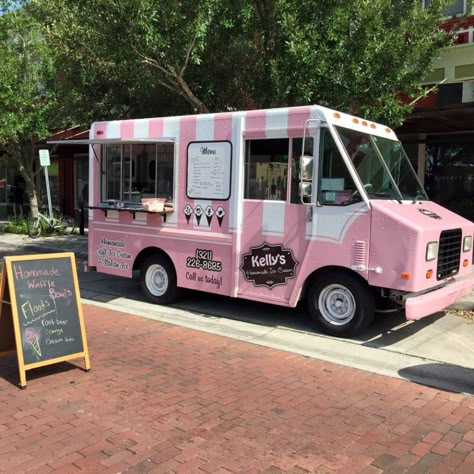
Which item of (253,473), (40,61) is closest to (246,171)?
(253,473)

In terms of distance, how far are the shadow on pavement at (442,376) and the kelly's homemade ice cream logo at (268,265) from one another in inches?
73.4

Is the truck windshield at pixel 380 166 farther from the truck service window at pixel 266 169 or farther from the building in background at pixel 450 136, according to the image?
the building in background at pixel 450 136

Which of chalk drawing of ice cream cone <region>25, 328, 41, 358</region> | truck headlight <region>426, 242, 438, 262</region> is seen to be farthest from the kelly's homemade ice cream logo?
chalk drawing of ice cream cone <region>25, 328, 41, 358</region>

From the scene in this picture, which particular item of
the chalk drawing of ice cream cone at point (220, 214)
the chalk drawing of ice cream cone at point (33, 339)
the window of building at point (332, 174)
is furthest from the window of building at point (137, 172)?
the chalk drawing of ice cream cone at point (33, 339)

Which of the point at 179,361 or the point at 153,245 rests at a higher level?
the point at 153,245

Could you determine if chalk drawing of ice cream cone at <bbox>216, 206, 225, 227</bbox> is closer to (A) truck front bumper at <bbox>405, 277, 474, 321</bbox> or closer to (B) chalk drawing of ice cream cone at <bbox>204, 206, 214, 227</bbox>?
(B) chalk drawing of ice cream cone at <bbox>204, 206, 214, 227</bbox>

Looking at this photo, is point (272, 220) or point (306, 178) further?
point (272, 220)

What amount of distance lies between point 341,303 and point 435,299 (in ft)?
3.45

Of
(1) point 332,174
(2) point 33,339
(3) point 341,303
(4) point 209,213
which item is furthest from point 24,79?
(3) point 341,303

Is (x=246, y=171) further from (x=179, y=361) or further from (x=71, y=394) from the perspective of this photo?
(x=71, y=394)

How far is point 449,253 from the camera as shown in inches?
253

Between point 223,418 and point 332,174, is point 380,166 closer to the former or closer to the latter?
point 332,174

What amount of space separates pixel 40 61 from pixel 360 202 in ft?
43.5

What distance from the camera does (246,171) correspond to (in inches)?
273
